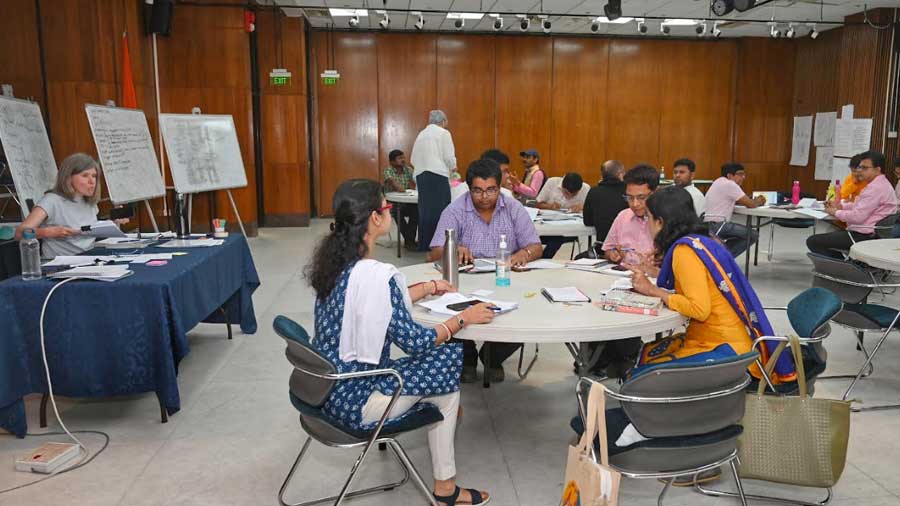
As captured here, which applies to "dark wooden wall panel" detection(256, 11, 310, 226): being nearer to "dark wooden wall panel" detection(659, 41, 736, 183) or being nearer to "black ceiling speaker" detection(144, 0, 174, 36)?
"black ceiling speaker" detection(144, 0, 174, 36)

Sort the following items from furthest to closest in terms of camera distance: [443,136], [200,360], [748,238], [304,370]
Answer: [443,136] → [748,238] → [200,360] → [304,370]

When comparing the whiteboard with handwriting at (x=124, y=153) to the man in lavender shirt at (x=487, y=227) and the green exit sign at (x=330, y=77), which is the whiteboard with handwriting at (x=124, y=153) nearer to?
the man in lavender shirt at (x=487, y=227)

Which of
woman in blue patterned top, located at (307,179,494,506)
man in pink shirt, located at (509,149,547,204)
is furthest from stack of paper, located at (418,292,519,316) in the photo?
man in pink shirt, located at (509,149,547,204)

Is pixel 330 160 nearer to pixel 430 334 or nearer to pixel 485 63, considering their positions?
pixel 485 63

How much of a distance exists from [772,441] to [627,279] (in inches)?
38.7

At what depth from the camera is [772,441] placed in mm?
2484

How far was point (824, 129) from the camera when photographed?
11.9 metres

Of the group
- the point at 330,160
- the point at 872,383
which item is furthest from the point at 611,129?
the point at 872,383

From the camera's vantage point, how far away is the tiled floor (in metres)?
2.77

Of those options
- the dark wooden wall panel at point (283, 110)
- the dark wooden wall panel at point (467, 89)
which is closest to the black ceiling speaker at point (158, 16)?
the dark wooden wall panel at point (283, 110)

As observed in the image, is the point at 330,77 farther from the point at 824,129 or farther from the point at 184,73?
the point at 824,129

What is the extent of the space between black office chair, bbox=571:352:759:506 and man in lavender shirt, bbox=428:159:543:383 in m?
1.86

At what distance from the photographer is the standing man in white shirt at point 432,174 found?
23.5 ft

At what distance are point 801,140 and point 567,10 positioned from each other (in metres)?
5.59
